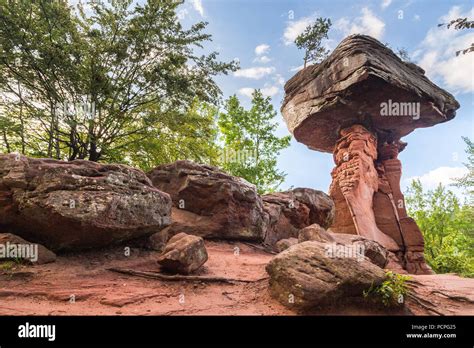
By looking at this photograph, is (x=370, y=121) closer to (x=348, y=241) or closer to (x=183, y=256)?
(x=348, y=241)

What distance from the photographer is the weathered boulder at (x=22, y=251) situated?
4.97 m

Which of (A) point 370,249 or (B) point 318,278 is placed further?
(A) point 370,249

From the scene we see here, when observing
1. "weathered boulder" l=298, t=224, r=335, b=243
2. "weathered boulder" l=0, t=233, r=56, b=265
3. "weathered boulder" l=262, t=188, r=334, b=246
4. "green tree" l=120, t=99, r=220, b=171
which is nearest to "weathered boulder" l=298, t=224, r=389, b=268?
"weathered boulder" l=298, t=224, r=335, b=243

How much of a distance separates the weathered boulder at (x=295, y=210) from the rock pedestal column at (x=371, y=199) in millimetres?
1803

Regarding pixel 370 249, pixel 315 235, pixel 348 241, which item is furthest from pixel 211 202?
pixel 370 249

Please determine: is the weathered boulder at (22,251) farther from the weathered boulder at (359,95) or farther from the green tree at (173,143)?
the weathered boulder at (359,95)

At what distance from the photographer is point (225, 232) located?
31.5 ft

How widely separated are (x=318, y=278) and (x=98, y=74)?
448 inches

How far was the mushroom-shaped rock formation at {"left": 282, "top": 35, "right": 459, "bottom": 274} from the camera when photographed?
45.7ft

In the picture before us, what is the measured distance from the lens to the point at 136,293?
449 centimetres

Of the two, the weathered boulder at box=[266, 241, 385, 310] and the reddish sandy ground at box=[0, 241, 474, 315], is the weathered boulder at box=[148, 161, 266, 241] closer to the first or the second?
the reddish sandy ground at box=[0, 241, 474, 315]

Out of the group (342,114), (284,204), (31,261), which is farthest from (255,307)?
(342,114)
